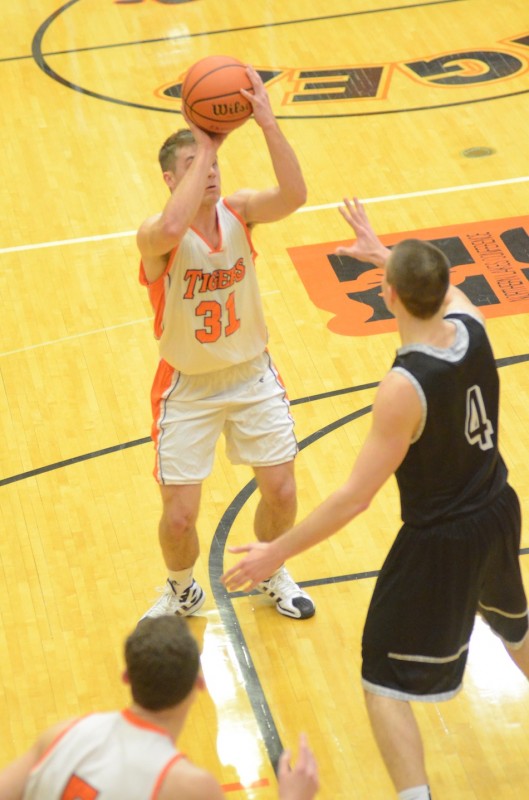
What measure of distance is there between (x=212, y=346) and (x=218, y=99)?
0.95m

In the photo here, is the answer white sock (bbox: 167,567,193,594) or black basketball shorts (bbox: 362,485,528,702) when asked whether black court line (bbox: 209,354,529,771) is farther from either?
black basketball shorts (bbox: 362,485,528,702)

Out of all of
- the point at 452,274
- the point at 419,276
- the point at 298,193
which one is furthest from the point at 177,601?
the point at 452,274

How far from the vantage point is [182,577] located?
5.47 m

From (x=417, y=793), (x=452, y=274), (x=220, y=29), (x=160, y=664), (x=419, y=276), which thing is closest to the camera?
(x=160, y=664)

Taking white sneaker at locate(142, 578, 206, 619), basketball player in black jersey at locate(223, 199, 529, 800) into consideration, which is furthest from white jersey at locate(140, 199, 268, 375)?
white sneaker at locate(142, 578, 206, 619)

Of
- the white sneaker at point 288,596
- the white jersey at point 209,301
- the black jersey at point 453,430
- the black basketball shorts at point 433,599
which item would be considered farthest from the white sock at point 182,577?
the black jersey at point 453,430

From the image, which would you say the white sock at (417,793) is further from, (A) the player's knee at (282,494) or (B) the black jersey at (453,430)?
(A) the player's knee at (282,494)

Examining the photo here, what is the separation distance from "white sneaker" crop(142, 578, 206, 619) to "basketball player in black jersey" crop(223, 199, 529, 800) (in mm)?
1373

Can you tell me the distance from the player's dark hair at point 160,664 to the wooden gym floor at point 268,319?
1.92 m

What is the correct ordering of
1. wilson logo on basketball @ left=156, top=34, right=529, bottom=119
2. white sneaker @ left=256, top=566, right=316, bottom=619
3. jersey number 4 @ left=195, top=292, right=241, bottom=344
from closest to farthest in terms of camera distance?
jersey number 4 @ left=195, top=292, right=241, bottom=344
white sneaker @ left=256, top=566, right=316, bottom=619
wilson logo on basketball @ left=156, top=34, right=529, bottom=119

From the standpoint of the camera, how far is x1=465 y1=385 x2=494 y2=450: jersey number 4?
158 inches

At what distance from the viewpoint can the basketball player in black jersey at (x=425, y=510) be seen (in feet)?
12.7

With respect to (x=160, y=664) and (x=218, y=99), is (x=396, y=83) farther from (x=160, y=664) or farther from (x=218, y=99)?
(x=160, y=664)

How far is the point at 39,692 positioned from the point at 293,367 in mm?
2609
